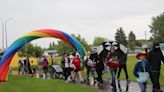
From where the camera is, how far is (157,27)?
4909 inches

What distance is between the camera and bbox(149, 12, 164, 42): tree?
123 meters

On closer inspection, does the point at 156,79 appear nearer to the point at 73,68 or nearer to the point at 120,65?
the point at 120,65

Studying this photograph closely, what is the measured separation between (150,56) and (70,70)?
38.3 ft

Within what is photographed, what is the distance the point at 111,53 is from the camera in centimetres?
1898

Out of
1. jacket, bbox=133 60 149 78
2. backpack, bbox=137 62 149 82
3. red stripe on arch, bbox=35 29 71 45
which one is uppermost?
red stripe on arch, bbox=35 29 71 45

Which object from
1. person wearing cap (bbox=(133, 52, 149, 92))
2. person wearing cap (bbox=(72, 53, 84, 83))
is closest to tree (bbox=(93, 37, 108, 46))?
person wearing cap (bbox=(72, 53, 84, 83))

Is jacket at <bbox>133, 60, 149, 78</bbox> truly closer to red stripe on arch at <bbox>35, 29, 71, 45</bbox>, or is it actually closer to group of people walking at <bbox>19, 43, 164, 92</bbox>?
group of people walking at <bbox>19, 43, 164, 92</bbox>

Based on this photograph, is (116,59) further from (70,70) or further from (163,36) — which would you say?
(163,36)

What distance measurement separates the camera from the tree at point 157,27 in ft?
402

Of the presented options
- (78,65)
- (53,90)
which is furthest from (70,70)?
(53,90)

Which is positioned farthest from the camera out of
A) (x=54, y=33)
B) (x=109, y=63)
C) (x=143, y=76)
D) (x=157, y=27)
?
(x=157, y=27)

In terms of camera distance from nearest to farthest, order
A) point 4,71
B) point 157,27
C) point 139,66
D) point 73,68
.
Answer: point 139,66 < point 73,68 < point 4,71 < point 157,27

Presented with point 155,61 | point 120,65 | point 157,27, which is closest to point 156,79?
point 155,61

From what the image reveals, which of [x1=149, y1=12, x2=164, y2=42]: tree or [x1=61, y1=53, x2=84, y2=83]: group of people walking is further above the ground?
[x1=149, y1=12, x2=164, y2=42]: tree
